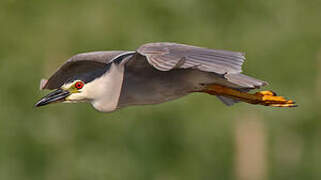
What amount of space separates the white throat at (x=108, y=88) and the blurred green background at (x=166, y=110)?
3.88 m

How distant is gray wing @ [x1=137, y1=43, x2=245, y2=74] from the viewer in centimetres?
657

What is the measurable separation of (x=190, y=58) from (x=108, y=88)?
770mm

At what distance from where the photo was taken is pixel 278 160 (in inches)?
466

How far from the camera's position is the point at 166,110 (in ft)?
39.3

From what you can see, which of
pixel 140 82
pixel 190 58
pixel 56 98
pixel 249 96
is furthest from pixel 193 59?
pixel 56 98

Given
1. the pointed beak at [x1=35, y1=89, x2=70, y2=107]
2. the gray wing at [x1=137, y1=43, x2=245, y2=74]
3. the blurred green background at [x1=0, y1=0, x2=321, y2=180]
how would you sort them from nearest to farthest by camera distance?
the gray wing at [x1=137, y1=43, x2=245, y2=74], the pointed beak at [x1=35, y1=89, x2=70, y2=107], the blurred green background at [x1=0, y1=0, x2=321, y2=180]

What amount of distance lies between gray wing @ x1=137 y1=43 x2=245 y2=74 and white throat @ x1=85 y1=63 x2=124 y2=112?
1.34 ft

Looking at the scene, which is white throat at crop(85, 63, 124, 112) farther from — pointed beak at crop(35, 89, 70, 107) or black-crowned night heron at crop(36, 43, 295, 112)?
pointed beak at crop(35, 89, 70, 107)

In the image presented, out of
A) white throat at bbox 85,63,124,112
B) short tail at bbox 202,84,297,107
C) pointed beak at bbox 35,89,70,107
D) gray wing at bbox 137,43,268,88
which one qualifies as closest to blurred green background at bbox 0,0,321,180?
short tail at bbox 202,84,297,107

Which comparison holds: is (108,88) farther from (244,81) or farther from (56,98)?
(244,81)

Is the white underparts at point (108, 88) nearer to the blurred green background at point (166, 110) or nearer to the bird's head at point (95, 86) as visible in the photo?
the bird's head at point (95, 86)

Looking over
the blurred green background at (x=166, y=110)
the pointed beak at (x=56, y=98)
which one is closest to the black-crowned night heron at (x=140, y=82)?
the pointed beak at (x=56, y=98)

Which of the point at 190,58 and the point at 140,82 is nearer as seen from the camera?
the point at 190,58

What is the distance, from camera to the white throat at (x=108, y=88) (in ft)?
23.9
